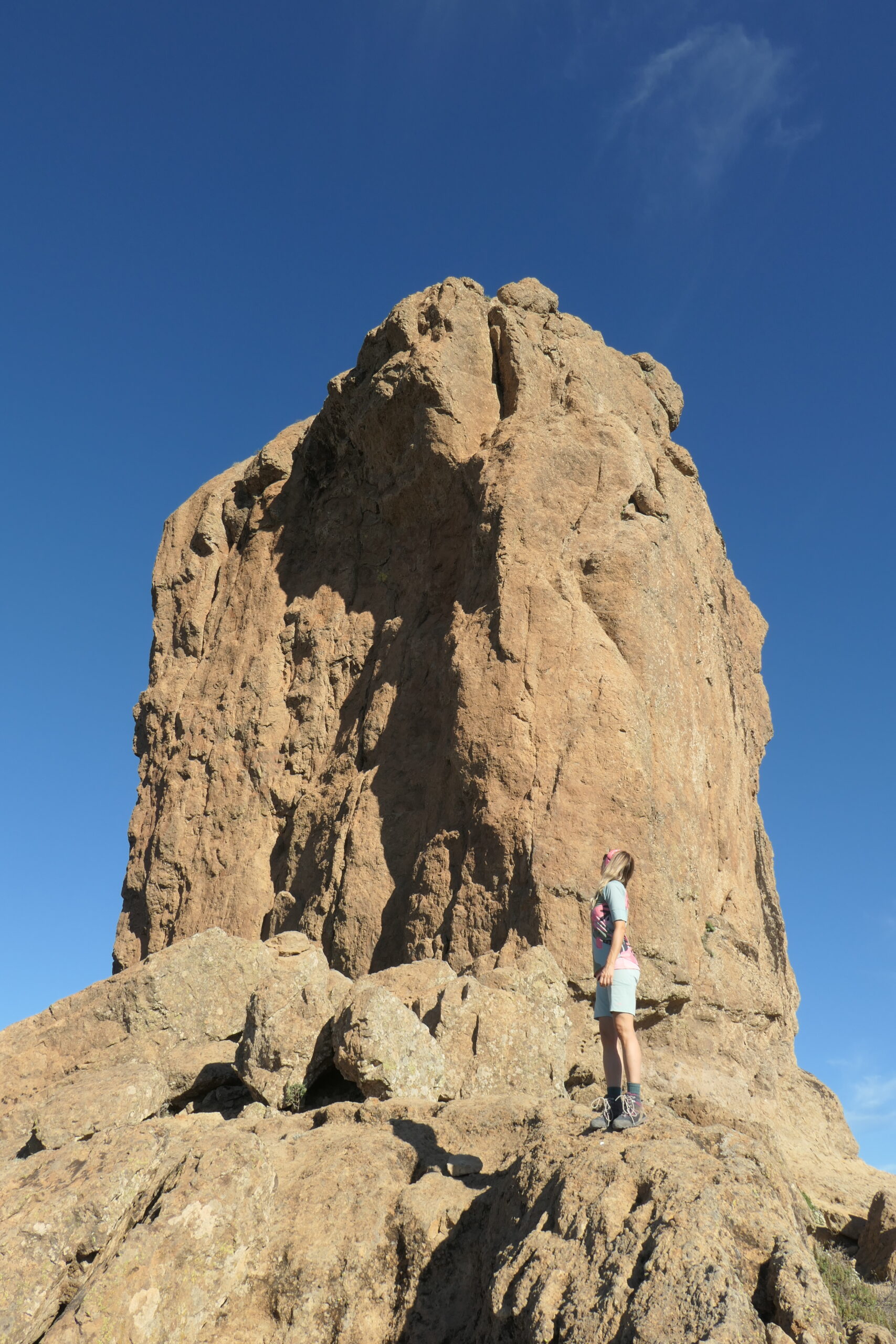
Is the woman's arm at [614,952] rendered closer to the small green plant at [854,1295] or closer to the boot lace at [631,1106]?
the boot lace at [631,1106]

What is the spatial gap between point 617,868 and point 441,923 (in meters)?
5.22

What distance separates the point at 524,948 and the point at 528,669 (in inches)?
125

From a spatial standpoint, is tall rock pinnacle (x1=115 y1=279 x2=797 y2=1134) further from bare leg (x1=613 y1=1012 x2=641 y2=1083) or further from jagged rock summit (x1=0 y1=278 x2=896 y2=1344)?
bare leg (x1=613 y1=1012 x2=641 y2=1083)

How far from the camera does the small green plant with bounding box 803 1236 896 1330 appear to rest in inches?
241

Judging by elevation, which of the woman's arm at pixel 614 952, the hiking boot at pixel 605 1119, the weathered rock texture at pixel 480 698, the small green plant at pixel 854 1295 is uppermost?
the weathered rock texture at pixel 480 698

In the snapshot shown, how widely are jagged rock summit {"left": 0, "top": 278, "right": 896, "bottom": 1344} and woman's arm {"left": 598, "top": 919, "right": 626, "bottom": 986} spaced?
2.47 ft

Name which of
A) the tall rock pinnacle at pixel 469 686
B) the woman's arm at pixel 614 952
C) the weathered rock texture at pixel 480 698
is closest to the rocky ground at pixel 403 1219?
the woman's arm at pixel 614 952

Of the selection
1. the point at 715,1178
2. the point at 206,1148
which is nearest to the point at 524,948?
the point at 206,1148

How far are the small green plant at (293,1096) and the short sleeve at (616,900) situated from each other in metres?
3.52

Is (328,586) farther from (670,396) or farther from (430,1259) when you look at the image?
(430,1259)

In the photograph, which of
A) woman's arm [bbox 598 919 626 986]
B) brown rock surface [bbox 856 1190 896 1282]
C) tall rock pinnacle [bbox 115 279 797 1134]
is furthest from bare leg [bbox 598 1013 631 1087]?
tall rock pinnacle [bbox 115 279 797 1134]

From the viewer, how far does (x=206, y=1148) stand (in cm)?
545

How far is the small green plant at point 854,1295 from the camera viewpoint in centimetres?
613

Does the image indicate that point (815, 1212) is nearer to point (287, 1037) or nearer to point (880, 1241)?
point (880, 1241)
